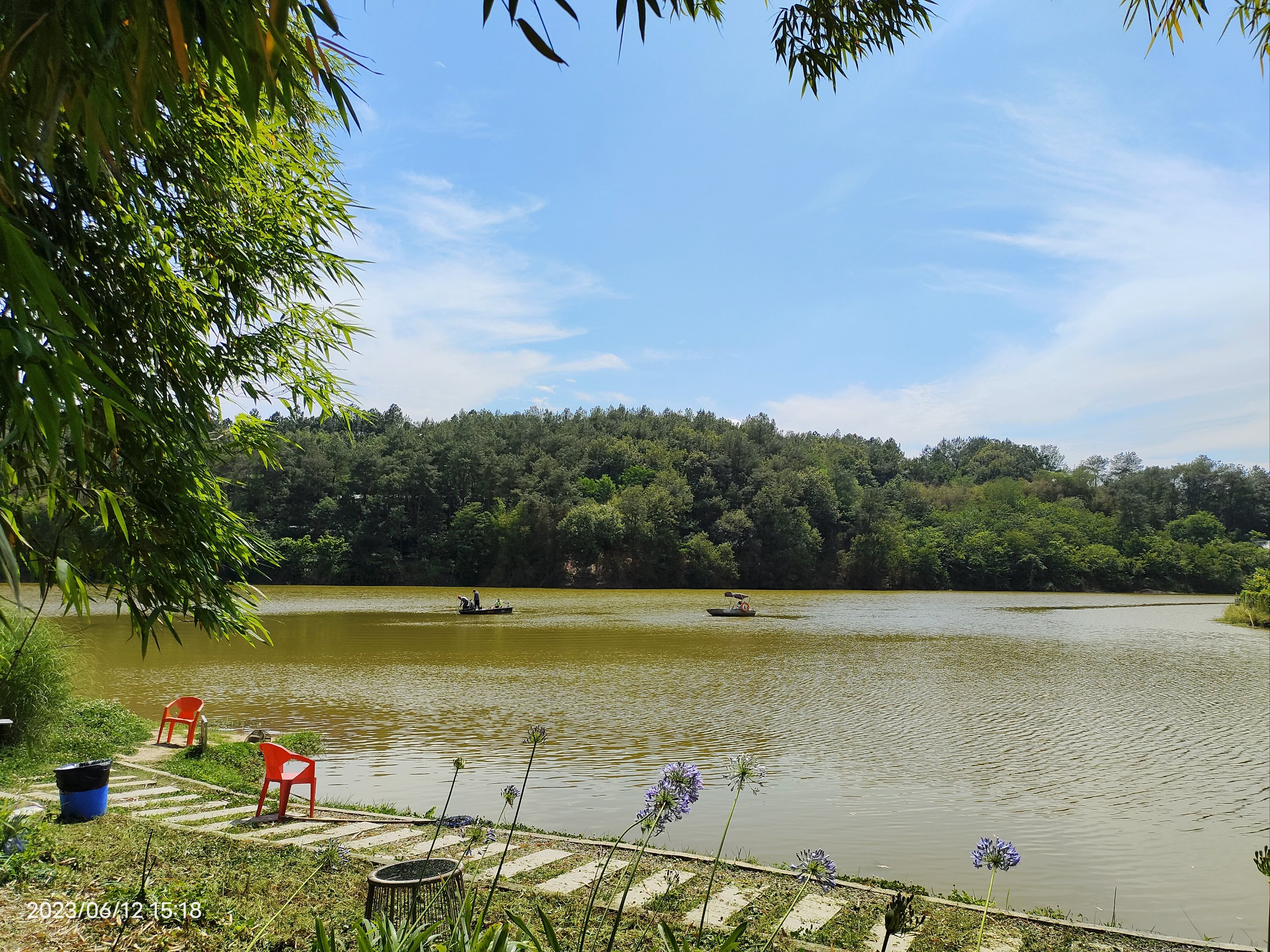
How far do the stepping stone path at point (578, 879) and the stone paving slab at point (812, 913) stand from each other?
31.4 inches

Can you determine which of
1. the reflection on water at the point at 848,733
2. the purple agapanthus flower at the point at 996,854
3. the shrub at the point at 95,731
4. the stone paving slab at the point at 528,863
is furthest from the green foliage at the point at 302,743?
the purple agapanthus flower at the point at 996,854

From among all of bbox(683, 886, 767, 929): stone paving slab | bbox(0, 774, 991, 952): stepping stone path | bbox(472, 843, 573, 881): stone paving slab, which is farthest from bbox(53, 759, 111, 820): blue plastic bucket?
bbox(683, 886, 767, 929): stone paving slab

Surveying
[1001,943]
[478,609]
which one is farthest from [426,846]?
[478,609]

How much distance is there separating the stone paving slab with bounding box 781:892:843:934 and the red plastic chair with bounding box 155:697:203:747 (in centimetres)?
650

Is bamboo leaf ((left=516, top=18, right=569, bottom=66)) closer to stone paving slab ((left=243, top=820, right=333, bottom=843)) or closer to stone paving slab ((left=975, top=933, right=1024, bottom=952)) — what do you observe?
stone paving slab ((left=975, top=933, right=1024, bottom=952))

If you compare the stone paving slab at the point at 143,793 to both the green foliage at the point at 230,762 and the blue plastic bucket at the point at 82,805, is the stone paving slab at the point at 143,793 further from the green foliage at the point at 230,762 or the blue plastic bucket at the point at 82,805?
the blue plastic bucket at the point at 82,805

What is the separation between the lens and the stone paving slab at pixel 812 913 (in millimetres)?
3715

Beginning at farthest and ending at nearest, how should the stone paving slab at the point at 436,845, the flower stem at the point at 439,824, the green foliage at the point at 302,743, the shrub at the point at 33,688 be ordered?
1. the green foliage at the point at 302,743
2. the shrub at the point at 33,688
3. the stone paving slab at the point at 436,845
4. the flower stem at the point at 439,824

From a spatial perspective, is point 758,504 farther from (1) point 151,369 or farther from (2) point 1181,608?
(1) point 151,369

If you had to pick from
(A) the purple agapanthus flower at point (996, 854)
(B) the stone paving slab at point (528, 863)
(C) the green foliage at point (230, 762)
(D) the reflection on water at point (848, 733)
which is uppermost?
(A) the purple agapanthus flower at point (996, 854)

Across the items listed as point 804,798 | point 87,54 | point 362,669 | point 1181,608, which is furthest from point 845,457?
point 87,54

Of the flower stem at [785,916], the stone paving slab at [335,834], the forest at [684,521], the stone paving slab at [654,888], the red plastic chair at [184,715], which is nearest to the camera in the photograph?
the flower stem at [785,916]

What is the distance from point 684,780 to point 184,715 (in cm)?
797

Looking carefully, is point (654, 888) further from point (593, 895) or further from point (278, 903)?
point (593, 895)
